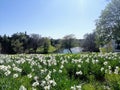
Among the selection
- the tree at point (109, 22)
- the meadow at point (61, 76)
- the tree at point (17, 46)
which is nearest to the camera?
the meadow at point (61, 76)

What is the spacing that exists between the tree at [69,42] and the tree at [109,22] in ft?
132

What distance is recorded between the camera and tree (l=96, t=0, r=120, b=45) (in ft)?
137

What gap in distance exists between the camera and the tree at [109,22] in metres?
41.9

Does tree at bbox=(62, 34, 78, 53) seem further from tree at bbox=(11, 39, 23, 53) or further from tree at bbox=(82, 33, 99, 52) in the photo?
tree at bbox=(11, 39, 23, 53)

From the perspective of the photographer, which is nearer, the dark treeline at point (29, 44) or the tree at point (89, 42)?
the dark treeline at point (29, 44)

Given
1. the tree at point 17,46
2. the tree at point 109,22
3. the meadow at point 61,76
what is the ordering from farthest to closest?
the tree at point 17,46 < the tree at point 109,22 < the meadow at point 61,76

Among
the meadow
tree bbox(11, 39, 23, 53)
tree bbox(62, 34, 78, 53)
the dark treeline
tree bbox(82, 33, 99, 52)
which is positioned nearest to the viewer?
the meadow

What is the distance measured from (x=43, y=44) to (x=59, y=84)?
69868mm

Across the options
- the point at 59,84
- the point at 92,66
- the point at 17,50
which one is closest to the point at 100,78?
the point at 92,66

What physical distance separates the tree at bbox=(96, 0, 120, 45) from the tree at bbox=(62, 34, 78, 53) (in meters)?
40.3

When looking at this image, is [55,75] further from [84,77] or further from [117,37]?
[117,37]

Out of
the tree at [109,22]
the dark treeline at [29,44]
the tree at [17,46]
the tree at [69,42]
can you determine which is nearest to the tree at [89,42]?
the dark treeline at [29,44]

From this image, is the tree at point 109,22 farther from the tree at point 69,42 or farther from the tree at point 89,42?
the tree at point 69,42

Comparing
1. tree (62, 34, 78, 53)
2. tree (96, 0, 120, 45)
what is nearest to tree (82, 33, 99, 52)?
tree (62, 34, 78, 53)
